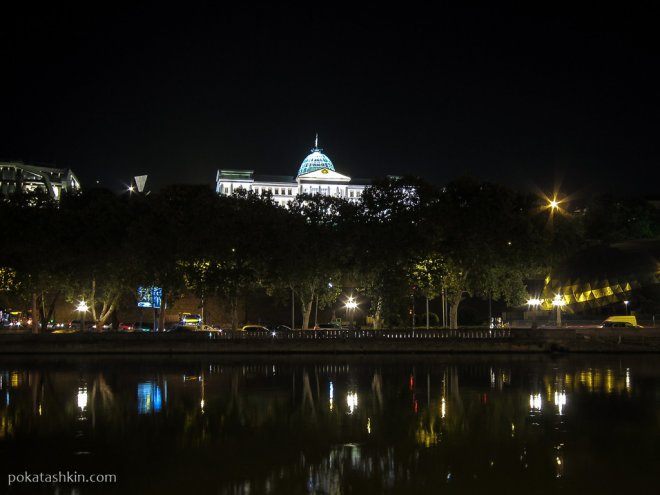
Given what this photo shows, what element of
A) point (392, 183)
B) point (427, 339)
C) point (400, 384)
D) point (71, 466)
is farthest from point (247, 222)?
point (71, 466)

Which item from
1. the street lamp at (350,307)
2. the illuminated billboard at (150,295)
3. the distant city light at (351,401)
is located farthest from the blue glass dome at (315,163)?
the distant city light at (351,401)

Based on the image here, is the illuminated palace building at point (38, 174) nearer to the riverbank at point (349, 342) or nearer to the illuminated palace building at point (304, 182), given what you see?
the illuminated palace building at point (304, 182)

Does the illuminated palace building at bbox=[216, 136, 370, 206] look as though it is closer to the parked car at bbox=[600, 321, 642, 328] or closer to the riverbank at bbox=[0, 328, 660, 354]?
the parked car at bbox=[600, 321, 642, 328]

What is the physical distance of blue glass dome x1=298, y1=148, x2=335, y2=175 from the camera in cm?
14612

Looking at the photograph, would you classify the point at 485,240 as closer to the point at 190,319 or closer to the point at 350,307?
the point at 350,307

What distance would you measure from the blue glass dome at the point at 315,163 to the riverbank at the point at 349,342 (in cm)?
10024

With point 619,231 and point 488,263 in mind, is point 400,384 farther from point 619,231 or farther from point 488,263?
point 619,231

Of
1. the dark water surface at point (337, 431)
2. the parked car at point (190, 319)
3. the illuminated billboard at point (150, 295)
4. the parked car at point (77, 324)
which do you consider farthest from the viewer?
the parked car at point (77, 324)

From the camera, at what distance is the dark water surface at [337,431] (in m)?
14.0

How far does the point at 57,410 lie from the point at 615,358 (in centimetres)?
3243

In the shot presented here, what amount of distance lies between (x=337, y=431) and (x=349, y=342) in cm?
2771

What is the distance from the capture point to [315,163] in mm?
147375

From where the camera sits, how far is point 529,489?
1332cm

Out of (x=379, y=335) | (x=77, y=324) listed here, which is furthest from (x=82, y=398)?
(x=77, y=324)
